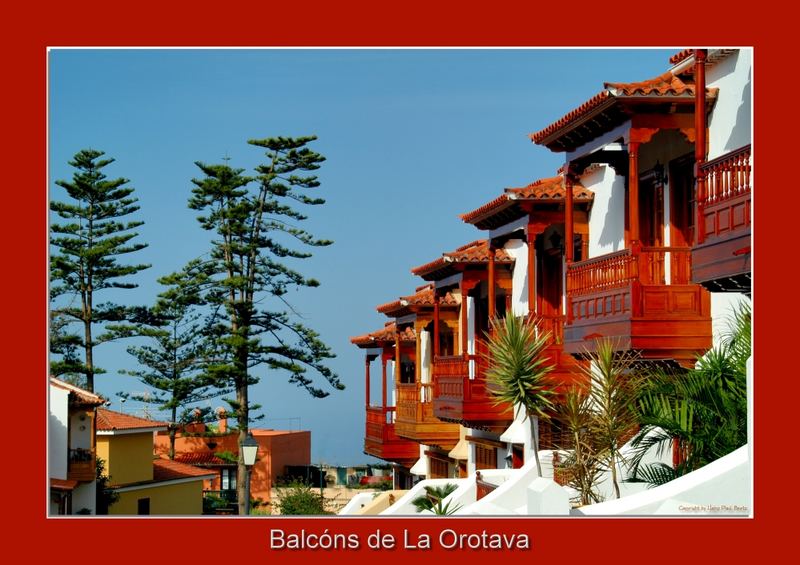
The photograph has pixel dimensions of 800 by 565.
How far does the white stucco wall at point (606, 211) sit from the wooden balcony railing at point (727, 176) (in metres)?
5.29

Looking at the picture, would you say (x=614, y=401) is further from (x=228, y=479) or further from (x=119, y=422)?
(x=228, y=479)

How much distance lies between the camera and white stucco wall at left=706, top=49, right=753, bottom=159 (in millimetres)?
14297

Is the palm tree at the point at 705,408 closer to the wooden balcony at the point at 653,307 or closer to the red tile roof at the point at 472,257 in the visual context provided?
the wooden balcony at the point at 653,307

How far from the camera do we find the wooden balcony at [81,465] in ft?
98.7

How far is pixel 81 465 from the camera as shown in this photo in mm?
30266

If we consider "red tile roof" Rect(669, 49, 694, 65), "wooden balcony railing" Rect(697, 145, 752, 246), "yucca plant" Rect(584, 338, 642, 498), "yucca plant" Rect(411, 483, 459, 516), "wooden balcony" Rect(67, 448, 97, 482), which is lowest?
"wooden balcony" Rect(67, 448, 97, 482)

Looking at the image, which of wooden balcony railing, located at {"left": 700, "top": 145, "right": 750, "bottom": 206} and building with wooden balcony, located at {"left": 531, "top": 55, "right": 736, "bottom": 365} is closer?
wooden balcony railing, located at {"left": 700, "top": 145, "right": 750, "bottom": 206}

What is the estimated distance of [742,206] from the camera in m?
11.9

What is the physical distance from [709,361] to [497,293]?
450 inches

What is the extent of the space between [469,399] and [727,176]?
10383 millimetres

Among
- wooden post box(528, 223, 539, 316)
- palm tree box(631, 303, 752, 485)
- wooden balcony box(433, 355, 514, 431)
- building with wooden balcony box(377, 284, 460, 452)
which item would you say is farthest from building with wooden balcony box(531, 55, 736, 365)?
building with wooden balcony box(377, 284, 460, 452)

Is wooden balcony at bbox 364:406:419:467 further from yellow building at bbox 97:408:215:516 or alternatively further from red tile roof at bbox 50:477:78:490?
red tile roof at bbox 50:477:78:490

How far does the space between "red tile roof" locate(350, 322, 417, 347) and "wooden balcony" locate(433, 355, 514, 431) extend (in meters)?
7.01
